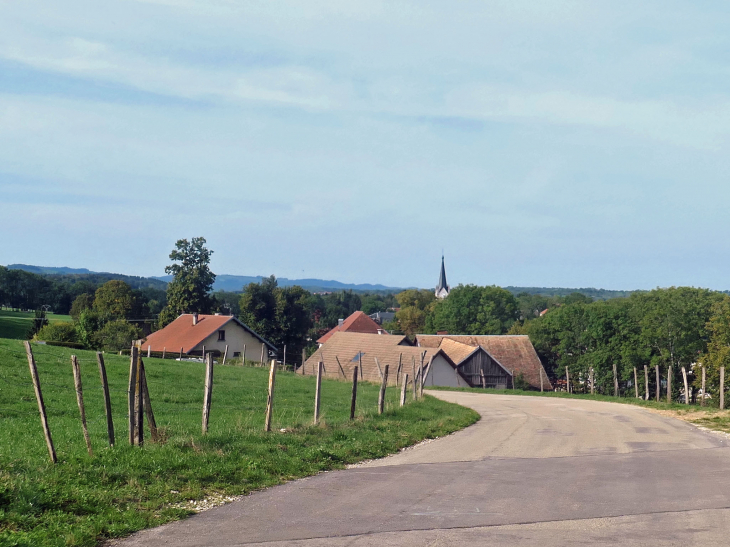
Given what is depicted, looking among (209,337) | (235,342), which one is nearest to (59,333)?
(209,337)

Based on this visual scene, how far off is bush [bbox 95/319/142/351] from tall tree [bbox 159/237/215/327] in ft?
42.6

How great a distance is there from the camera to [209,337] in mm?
64312

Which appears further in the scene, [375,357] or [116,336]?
[116,336]

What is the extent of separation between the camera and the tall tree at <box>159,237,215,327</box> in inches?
3145

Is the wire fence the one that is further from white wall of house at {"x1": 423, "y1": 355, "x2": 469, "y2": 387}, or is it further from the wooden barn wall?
the wooden barn wall

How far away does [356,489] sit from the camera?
10.9 meters

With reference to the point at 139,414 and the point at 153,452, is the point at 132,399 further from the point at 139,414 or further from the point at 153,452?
the point at 153,452

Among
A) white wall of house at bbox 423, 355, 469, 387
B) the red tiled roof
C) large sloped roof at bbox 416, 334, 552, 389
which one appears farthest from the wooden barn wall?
the red tiled roof

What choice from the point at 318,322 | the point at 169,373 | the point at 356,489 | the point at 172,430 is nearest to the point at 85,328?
the point at 169,373

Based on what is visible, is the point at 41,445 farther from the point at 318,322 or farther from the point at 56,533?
the point at 318,322

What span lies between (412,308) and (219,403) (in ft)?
350

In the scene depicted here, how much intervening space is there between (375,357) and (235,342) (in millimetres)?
14403

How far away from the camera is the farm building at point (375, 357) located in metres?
57.6

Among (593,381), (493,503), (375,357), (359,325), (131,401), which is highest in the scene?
(359,325)
